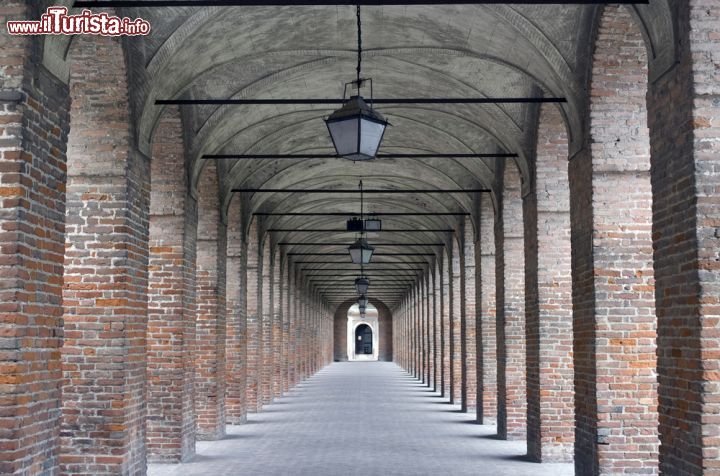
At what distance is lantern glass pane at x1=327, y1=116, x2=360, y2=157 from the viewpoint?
26.1ft

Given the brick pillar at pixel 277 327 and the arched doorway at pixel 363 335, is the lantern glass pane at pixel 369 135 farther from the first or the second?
the arched doorway at pixel 363 335

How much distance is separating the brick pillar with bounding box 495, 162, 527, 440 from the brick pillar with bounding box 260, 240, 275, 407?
915 cm

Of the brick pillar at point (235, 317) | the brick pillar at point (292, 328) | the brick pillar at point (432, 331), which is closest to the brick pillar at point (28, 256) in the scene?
the brick pillar at point (235, 317)

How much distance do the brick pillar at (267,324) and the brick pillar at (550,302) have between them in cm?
1134

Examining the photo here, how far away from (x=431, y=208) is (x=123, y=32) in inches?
584

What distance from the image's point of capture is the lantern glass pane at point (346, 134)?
7.96m

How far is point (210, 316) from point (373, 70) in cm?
491

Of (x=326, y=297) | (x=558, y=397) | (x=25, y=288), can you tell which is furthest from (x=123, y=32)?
(x=326, y=297)

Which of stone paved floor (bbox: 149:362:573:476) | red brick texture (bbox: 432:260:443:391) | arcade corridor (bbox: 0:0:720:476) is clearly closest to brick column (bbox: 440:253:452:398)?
red brick texture (bbox: 432:260:443:391)

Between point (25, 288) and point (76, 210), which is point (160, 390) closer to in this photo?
point (76, 210)

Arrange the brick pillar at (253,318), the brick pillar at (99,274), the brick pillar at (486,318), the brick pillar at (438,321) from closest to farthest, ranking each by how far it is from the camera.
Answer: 1. the brick pillar at (99,274)
2. the brick pillar at (486,318)
3. the brick pillar at (253,318)
4. the brick pillar at (438,321)

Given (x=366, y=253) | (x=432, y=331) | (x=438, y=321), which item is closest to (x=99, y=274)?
(x=366, y=253)

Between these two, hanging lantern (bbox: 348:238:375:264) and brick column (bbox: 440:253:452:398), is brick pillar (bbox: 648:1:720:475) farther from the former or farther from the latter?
brick column (bbox: 440:253:452:398)

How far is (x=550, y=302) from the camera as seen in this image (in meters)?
11.7
